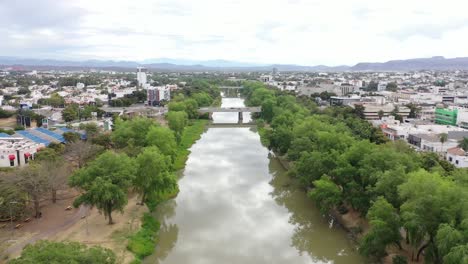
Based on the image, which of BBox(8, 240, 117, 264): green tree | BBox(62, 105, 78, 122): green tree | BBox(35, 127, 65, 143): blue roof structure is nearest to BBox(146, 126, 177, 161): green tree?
BBox(35, 127, 65, 143): blue roof structure

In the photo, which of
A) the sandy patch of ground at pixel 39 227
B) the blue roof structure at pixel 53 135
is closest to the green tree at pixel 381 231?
the sandy patch of ground at pixel 39 227

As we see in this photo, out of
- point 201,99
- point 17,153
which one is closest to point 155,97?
point 201,99

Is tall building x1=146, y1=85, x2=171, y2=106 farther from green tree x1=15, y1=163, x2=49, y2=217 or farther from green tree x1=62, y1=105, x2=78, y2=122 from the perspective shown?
green tree x1=15, y1=163, x2=49, y2=217

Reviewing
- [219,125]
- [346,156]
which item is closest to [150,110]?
[219,125]

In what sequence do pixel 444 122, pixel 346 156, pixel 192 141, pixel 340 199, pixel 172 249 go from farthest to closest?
pixel 444 122, pixel 192 141, pixel 346 156, pixel 340 199, pixel 172 249

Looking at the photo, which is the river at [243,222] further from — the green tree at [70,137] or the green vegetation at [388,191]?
the green tree at [70,137]

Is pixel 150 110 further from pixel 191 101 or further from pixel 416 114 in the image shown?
pixel 416 114

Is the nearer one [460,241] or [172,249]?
[460,241]
